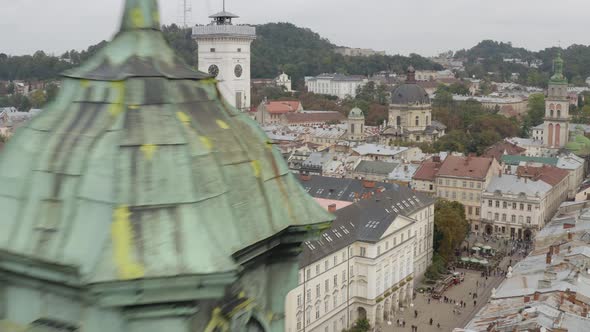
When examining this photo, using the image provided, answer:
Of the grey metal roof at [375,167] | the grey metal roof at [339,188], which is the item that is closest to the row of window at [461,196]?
the grey metal roof at [375,167]

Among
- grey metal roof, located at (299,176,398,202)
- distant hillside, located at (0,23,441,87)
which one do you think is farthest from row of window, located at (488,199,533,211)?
distant hillside, located at (0,23,441,87)

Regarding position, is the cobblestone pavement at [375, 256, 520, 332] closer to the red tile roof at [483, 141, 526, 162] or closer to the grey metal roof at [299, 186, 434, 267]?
the grey metal roof at [299, 186, 434, 267]

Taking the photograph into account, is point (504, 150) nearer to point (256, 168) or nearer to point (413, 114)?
point (413, 114)

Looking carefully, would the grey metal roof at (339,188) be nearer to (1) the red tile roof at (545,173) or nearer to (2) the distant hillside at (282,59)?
(1) the red tile roof at (545,173)

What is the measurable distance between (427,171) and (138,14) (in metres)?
48.9

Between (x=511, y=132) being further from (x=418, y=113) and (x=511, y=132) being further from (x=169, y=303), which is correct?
(x=169, y=303)

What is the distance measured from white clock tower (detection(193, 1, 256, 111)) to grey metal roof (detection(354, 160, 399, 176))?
13.8 metres

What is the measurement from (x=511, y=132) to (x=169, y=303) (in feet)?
278

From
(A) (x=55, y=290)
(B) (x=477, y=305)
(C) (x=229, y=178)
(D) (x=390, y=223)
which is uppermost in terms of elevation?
(C) (x=229, y=178)

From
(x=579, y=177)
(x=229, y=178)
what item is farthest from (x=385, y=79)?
(x=229, y=178)

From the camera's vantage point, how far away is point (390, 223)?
102 feet

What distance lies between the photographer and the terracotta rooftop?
9356cm

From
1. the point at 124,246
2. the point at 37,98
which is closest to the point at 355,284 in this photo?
the point at 124,246

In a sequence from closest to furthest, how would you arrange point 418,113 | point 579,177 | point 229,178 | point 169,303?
1. point 169,303
2. point 229,178
3. point 579,177
4. point 418,113
